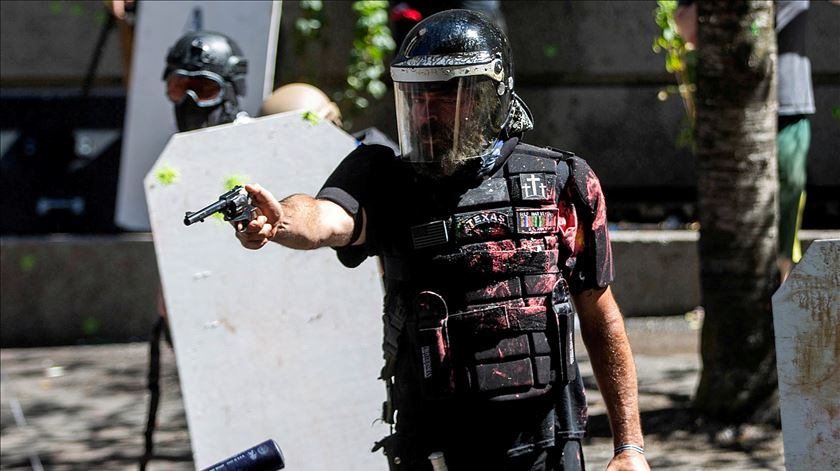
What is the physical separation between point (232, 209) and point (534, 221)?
756 mm

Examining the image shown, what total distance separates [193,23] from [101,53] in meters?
1.84

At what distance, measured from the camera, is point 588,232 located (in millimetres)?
2994

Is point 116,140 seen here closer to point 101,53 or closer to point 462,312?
point 101,53

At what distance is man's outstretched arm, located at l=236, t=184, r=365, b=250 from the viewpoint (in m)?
2.52

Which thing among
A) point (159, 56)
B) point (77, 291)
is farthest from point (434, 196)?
point (77, 291)

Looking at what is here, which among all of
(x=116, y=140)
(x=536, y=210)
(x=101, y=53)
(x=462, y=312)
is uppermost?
(x=101, y=53)

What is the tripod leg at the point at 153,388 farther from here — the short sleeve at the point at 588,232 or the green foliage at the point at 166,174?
the short sleeve at the point at 588,232

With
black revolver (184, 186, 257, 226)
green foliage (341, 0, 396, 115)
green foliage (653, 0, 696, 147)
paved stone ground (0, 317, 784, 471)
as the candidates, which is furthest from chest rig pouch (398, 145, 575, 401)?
green foliage (341, 0, 396, 115)

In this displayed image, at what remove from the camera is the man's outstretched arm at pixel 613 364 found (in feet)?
9.81

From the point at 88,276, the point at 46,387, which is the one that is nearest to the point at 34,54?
the point at 88,276

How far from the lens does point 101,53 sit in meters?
8.46

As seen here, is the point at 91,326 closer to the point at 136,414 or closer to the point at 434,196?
the point at 136,414

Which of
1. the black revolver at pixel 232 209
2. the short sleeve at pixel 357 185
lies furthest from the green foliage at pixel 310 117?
the black revolver at pixel 232 209

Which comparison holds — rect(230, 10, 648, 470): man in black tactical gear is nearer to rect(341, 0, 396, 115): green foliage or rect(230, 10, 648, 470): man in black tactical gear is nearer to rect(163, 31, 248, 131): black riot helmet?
rect(163, 31, 248, 131): black riot helmet
